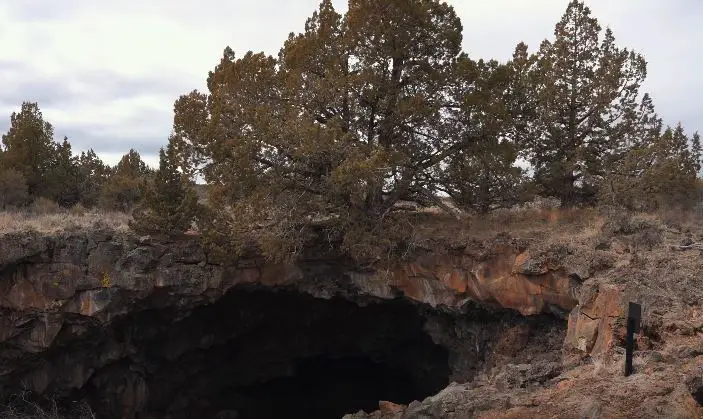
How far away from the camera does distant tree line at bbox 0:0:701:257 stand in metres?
14.4

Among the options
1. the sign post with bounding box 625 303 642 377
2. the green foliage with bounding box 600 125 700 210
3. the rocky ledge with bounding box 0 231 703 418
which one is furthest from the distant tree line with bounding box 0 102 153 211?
the sign post with bounding box 625 303 642 377

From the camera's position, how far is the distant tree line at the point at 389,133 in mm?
14367

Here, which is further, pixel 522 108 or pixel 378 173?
pixel 522 108

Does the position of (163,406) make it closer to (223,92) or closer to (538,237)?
(223,92)

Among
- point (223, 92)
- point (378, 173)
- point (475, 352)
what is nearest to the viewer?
point (378, 173)

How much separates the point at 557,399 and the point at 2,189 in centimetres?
2290

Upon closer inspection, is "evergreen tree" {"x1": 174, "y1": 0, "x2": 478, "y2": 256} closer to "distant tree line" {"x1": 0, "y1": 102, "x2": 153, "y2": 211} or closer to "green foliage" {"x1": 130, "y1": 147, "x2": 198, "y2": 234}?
"green foliage" {"x1": 130, "y1": 147, "x2": 198, "y2": 234}

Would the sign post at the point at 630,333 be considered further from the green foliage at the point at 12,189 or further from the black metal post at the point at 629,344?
the green foliage at the point at 12,189

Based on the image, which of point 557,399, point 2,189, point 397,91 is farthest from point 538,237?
point 2,189

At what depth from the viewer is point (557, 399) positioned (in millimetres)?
6797

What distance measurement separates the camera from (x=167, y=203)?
16.0 metres

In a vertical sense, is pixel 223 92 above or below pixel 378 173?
above

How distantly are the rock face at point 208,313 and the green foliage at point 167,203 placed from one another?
1.82 ft

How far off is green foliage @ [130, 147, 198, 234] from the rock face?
21.8 inches
